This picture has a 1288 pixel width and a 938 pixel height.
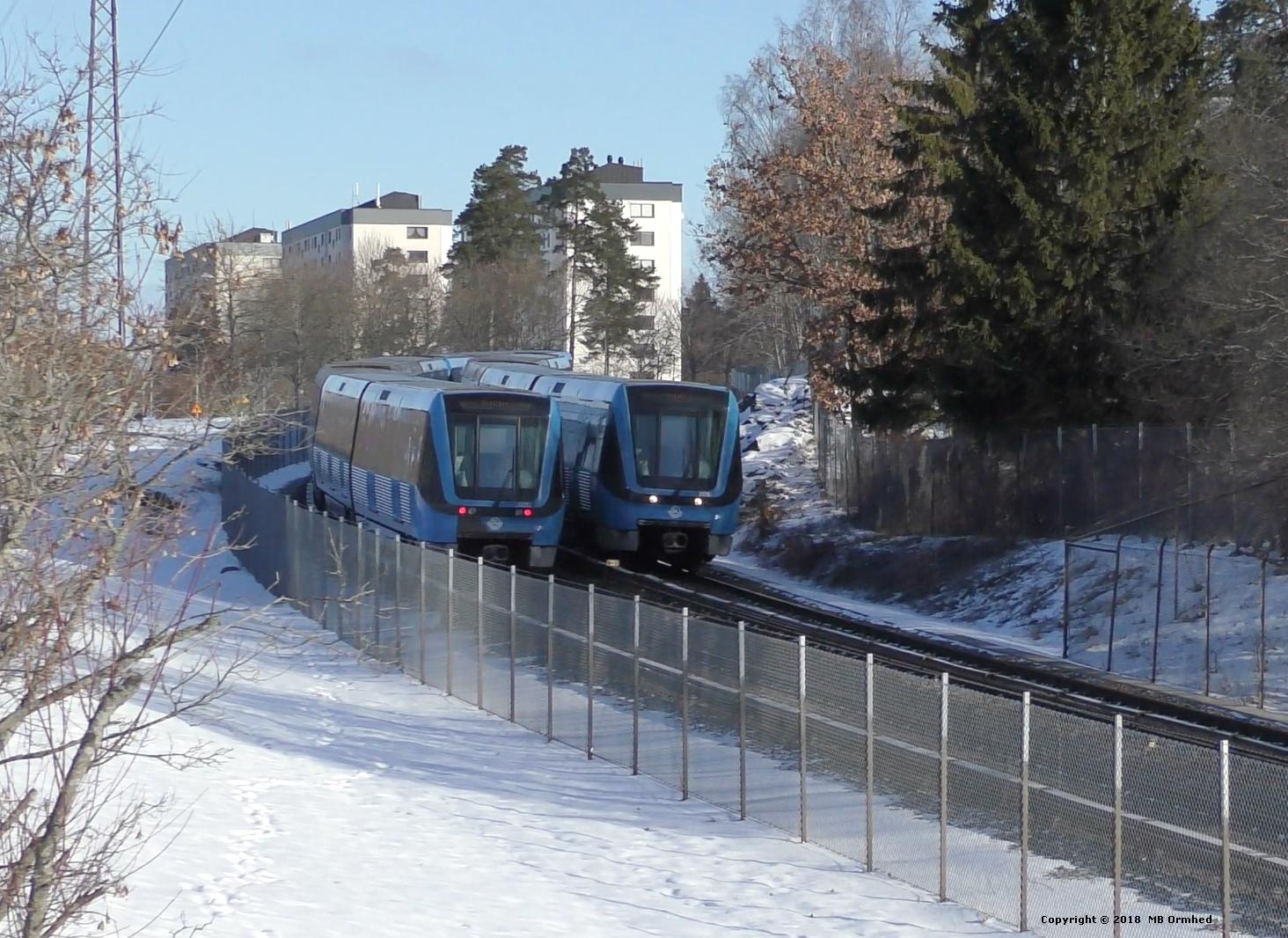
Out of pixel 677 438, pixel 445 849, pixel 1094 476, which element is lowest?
pixel 445 849

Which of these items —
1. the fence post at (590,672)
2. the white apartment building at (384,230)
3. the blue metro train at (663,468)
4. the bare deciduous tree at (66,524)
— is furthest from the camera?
the white apartment building at (384,230)

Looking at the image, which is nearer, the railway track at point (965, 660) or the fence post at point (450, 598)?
the railway track at point (965, 660)

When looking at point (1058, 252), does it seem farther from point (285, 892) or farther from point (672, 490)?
point (285, 892)

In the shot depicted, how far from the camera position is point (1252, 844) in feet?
28.2

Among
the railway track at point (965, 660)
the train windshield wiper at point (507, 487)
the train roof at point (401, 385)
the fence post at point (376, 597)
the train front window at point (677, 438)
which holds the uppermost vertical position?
the train roof at point (401, 385)

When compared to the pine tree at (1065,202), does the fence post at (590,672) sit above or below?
below

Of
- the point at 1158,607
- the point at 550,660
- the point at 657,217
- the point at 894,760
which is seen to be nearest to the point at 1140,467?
the point at 1158,607

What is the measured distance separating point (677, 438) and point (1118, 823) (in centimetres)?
2057

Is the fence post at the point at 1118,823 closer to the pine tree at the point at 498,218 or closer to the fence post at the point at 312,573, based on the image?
the fence post at the point at 312,573

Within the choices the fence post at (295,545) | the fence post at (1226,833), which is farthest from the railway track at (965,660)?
the fence post at (295,545)

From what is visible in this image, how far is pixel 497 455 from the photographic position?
92.1 ft

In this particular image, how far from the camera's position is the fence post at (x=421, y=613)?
19859 mm

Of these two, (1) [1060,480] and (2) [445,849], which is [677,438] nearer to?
(1) [1060,480]

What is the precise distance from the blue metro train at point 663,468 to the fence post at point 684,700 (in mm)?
14887
